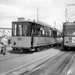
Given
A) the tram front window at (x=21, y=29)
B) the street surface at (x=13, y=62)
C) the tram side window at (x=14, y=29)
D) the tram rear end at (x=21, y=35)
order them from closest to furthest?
the street surface at (x=13, y=62) < the tram rear end at (x=21, y=35) < the tram front window at (x=21, y=29) < the tram side window at (x=14, y=29)

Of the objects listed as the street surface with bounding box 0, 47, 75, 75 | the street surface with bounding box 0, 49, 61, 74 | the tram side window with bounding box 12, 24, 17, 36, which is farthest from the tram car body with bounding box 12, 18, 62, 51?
the street surface with bounding box 0, 47, 75, 75

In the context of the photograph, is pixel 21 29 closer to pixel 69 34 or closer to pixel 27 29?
pixel 27 29

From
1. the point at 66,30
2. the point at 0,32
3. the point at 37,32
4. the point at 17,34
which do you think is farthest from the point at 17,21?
the point at 0,32

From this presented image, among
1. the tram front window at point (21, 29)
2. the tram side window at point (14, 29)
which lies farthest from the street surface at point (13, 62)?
the tram side window at point (14, 29)

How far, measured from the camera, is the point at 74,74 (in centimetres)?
713

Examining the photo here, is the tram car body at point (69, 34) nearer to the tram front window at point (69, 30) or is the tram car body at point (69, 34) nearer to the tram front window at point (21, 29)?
the tram front window at point (69, 30)

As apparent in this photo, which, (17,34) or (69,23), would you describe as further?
(69,23)

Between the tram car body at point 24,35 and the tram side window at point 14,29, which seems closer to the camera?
the tram car body at point 24,35

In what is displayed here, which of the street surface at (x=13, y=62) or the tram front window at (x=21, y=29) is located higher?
the tram front window at (x=21, y=29)

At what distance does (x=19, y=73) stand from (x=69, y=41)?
40.1 ft

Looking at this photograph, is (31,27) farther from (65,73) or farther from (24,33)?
(65,73)

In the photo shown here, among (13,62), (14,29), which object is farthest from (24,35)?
(13,62)

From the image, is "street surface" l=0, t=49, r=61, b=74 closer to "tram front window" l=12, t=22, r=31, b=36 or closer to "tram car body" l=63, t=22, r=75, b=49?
"tram front window" l=12, t=22, r=31, b=36

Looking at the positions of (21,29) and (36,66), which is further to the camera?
(21,29)
